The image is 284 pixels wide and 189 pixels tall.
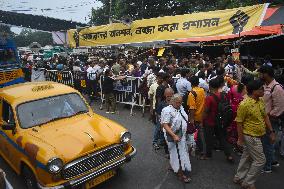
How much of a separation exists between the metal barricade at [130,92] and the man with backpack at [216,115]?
467 cm

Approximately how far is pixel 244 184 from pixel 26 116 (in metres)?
4.49

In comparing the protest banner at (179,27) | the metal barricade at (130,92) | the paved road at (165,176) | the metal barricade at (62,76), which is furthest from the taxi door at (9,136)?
the metal barricade at (62,76)

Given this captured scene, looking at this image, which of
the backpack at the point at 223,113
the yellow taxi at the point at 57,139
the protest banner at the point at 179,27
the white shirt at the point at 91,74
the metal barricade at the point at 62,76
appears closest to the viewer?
the yellow taxi at the point at 57,139

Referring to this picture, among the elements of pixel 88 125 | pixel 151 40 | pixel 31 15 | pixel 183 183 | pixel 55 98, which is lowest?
pixel 183 183

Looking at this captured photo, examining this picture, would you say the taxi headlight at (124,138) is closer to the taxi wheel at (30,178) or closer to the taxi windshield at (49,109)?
the taxi windshield at (49,109)

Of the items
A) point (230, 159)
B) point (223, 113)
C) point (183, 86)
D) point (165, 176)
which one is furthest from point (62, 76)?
point (230, 159)

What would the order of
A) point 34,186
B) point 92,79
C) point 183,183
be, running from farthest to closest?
point 92,79, point 183,183, point 34,186

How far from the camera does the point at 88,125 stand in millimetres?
5793

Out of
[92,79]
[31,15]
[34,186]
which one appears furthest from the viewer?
[31,15]

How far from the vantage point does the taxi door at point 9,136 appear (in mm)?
5543

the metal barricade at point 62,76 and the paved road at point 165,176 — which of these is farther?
the metal barricade at point 62,76

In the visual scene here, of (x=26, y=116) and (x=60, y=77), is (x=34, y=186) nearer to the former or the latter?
(x=26, y=116)

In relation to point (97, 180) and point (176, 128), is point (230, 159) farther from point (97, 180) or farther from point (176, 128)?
point (97, 180)

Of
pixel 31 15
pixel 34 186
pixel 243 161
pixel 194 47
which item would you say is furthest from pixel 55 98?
pixel 31 15
